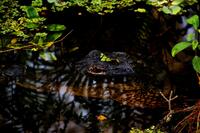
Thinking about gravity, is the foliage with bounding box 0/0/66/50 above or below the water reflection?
above

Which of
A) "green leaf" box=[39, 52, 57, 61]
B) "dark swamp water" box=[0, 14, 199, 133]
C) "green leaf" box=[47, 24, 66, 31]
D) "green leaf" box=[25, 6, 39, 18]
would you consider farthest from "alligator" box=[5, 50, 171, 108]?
"green leaf" box=[25, 6, 39, 18]

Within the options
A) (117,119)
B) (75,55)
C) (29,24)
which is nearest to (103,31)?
(75,55)

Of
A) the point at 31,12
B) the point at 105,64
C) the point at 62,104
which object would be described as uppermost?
the point at 31,12

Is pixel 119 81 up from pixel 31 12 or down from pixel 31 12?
down

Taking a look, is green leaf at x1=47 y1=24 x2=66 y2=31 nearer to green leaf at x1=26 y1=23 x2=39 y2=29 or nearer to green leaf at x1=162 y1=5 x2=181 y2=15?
green leaf at x1=26 y1=23 x2=39 y2=29

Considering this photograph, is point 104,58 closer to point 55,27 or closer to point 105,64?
point 105,64

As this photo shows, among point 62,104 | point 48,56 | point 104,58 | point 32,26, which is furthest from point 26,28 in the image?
point 62,104

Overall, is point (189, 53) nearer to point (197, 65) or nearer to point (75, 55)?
point (197, 65)

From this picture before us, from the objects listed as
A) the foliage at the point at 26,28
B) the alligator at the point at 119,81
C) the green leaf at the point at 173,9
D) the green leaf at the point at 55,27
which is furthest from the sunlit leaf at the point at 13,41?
the green leaf at the point at 173,9
